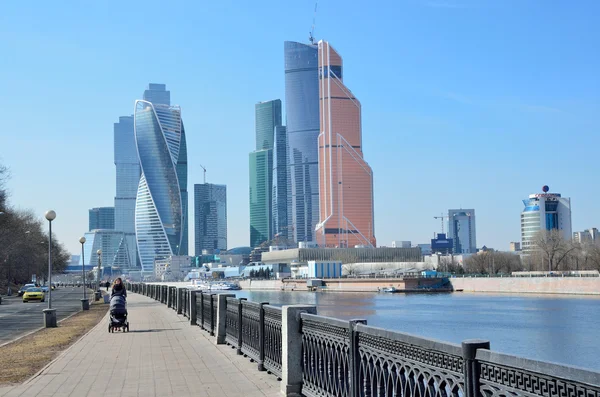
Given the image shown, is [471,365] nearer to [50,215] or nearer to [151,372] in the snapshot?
[151,372]

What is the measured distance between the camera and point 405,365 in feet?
19.4

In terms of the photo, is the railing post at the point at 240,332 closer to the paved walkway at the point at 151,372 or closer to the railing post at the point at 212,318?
the paved walkway at the point at 151,372

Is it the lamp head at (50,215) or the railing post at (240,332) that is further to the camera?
the lamp head at (50,215)

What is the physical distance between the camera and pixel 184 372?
12.4 m

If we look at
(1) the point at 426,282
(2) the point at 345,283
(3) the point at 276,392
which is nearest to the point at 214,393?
(3) the point at 276,392

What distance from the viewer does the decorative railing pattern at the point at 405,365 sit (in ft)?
16.7

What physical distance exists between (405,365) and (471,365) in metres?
1.24

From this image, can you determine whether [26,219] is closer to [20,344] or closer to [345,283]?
[345,283]

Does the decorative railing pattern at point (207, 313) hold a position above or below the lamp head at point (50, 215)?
below

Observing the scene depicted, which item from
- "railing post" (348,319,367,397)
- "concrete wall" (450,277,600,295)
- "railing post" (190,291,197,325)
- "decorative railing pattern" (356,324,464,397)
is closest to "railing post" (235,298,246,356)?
"railing post" (348,319,367,397)

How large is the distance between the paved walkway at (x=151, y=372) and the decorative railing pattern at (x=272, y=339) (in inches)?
8.6

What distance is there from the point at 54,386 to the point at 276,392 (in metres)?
3.76

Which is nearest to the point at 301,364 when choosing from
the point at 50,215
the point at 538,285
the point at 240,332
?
the point at 240,332

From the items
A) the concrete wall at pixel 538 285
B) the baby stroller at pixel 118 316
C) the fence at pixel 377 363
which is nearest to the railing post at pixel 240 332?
the fence at pixel 377 363
